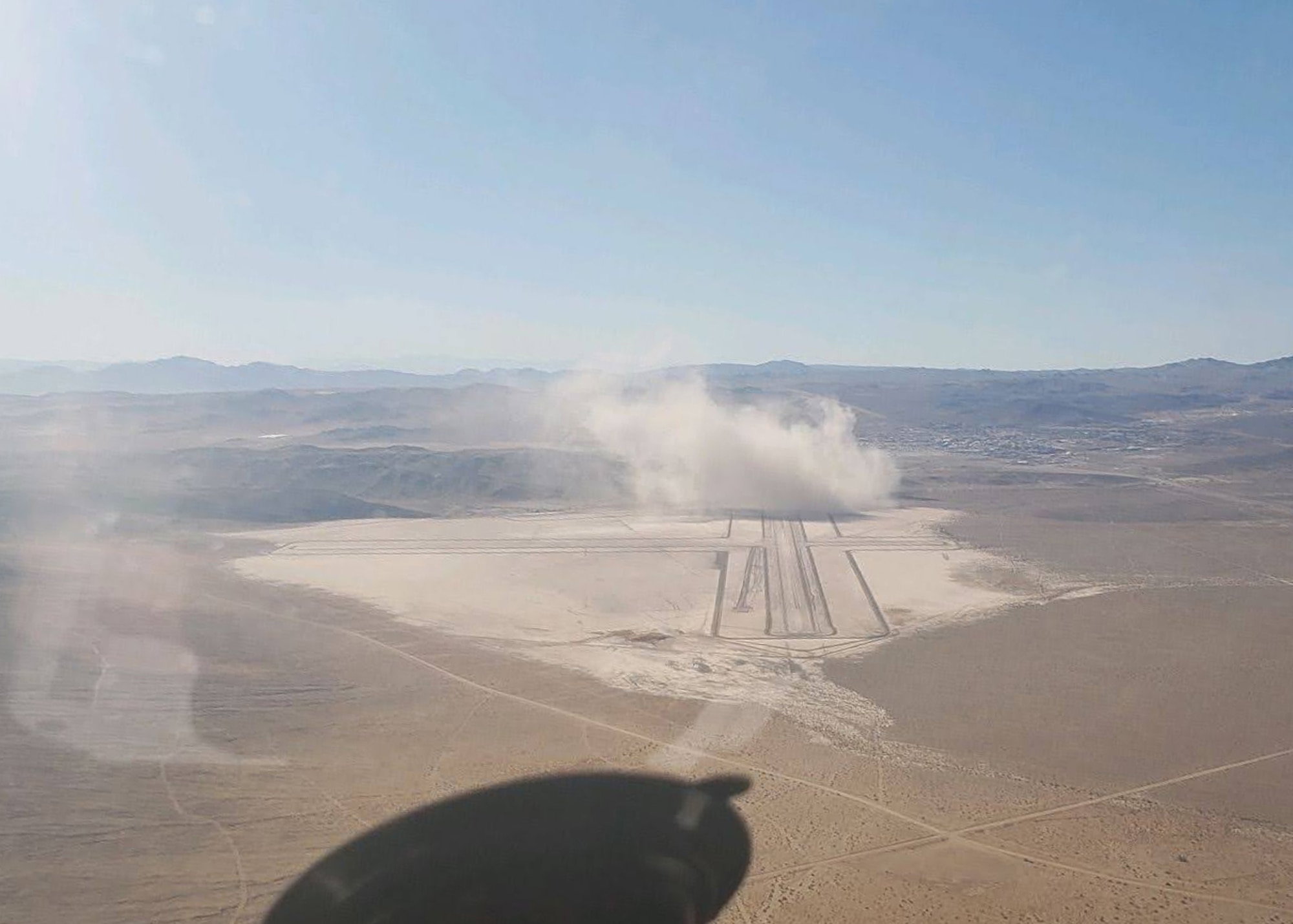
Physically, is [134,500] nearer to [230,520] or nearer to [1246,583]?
[230,520]

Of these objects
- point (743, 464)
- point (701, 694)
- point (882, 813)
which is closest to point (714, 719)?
point (701, 694)

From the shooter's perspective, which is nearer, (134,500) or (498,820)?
(498,820)

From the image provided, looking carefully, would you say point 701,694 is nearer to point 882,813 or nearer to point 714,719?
point 714,719

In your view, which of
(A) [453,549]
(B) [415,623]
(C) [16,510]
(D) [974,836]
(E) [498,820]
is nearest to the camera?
(E) [498,820]

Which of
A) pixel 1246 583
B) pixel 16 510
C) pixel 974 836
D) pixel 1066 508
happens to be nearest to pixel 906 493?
pixel 1066 508

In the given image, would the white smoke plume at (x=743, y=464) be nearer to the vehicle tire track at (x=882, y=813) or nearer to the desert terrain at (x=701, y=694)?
the desert terrain at (x=701, y=694)

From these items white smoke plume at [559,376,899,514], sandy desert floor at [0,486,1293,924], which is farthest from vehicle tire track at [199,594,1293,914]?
white smoke plume at [559,376,899,514]

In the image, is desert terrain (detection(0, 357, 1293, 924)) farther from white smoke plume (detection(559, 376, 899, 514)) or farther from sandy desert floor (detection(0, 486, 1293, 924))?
white smoke plume (detection(559, 376, 899, 514))
